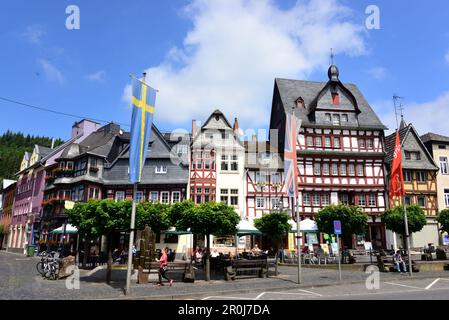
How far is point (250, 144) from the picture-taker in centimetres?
4078

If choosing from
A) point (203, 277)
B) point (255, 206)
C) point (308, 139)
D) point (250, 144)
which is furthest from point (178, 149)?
point (203, 277)

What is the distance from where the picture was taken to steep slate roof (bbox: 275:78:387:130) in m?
40.5

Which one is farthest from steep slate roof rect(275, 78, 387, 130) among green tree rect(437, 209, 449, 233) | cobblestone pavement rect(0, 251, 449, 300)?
cobblestone pavement rect(0, 251, 449, 300)

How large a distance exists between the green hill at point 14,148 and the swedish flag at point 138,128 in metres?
67.7

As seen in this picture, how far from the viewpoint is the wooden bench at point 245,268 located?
17.9 metres

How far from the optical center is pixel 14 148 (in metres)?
111

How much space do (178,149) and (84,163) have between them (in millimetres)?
9902

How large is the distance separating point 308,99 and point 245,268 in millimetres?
28546

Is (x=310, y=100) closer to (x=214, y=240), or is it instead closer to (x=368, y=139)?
(x=368, y=139)

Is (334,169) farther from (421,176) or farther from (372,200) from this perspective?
(421,176)

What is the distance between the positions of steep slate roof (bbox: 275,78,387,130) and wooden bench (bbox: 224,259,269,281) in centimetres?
2309

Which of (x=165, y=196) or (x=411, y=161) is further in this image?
(x=411, y=161)

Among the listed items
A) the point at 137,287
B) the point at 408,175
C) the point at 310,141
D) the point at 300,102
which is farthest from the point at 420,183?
the point at 137,287

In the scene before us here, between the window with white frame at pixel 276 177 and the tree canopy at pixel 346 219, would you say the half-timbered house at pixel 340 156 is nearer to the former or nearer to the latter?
the window with white frame at pixel 276 177
